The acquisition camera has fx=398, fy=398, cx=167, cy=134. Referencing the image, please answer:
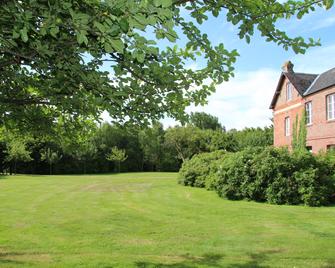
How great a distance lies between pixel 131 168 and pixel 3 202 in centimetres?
4782

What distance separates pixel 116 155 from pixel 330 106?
38115 mm

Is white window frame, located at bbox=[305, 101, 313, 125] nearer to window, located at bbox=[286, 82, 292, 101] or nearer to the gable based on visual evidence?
the gable

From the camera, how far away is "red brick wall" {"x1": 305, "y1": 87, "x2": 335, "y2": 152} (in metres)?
27.5

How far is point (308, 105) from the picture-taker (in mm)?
30922

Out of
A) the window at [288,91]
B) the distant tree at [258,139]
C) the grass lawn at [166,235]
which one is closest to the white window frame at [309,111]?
the window at [288,91]

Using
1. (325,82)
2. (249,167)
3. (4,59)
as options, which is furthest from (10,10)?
(325,82)

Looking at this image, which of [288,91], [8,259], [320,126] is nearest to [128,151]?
[288,91]

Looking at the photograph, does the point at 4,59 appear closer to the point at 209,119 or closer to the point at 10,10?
the point at 10,10

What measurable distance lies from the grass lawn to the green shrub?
29.7 feet

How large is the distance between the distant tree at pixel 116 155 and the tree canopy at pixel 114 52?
178ft

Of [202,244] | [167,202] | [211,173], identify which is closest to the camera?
[202,244]

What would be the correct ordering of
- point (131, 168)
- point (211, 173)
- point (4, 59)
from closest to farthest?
1. point (4, 59)
2. point (211, 173)
3. point (131, 168)

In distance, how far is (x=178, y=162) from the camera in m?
66.8

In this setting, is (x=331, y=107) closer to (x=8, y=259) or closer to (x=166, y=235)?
(x=166, y=235)
